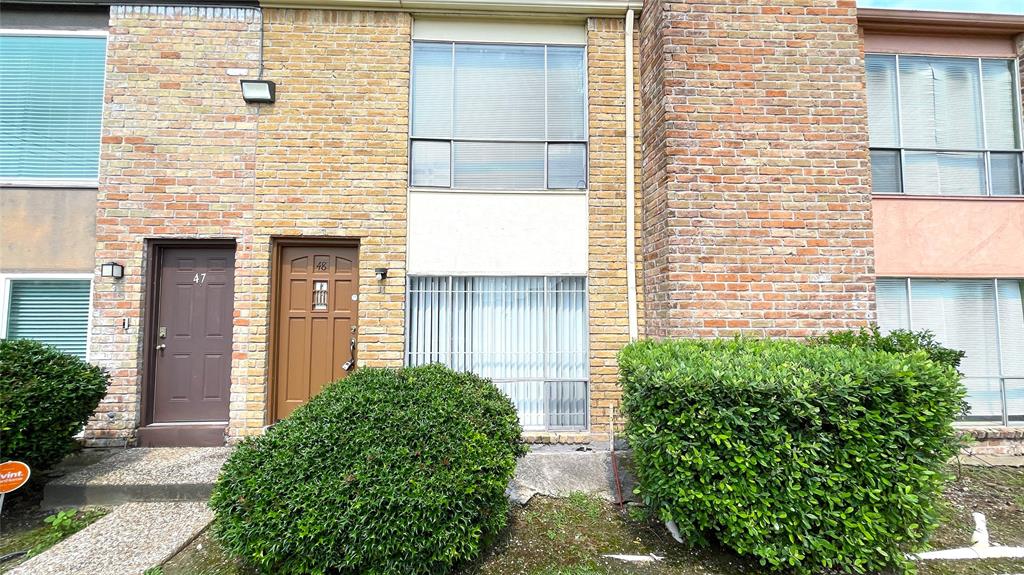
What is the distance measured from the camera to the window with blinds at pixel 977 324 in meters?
4.95

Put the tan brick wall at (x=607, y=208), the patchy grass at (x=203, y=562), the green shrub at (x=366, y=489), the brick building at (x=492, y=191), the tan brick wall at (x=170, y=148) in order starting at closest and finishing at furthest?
the green shrub at (x=366, y=489), the patchy grass at (x=203, y=562), the brick building at (x=492, y=191), the tan brick wall at (x=170, y=148), the tan brick wall at (x=607, y=208)

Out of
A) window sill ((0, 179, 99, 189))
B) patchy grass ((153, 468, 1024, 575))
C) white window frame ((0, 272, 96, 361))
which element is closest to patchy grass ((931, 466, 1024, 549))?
patchy grass ((153, 468, 1024, 575))

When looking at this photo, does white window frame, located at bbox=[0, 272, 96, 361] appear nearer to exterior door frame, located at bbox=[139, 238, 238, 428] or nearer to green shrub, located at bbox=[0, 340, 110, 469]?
exterior door frame, located at bbox=[139, 238, 238, 428]

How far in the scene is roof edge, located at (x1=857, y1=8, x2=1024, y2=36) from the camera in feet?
16.4

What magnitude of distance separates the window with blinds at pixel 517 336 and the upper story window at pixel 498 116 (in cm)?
125

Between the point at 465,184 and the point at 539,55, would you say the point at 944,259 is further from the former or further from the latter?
the point at 465,184

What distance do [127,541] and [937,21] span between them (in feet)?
31.8

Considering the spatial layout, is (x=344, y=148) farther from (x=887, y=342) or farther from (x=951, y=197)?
(x=951, y=197)

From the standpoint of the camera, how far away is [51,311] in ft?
15.4

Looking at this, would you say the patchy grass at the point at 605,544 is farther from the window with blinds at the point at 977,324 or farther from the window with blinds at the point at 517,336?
the window with blinds at the point at 977,324

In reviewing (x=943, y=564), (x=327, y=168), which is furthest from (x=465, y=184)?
(x=943, y=564)

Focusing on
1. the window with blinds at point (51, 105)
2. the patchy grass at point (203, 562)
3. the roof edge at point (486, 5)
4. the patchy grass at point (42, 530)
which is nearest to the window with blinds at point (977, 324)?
the roof edge at point (486, 5)

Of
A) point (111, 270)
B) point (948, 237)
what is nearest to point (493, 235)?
point (111, 270)

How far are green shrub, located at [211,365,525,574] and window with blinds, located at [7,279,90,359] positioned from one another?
3.77 m
